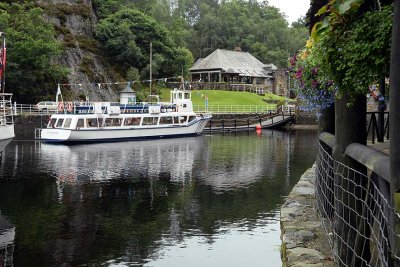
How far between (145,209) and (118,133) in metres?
28.0

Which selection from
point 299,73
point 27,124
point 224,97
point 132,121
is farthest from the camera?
point 224,97

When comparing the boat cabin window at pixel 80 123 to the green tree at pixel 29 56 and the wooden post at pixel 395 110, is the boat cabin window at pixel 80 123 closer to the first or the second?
the green tree at pixel 29 56

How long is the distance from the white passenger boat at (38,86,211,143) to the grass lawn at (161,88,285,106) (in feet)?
62.2

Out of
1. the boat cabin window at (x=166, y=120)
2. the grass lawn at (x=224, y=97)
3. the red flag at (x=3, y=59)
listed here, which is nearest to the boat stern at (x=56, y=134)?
the boat cabin window at (x=166, y=120)

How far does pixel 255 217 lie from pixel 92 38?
60488mm

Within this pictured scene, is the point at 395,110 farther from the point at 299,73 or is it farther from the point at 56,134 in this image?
the point at 56,134

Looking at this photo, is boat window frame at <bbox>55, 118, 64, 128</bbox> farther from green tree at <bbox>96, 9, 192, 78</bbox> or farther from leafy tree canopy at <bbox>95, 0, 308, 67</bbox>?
leafy tree canopy at <bbox>95, 0, 308, 67</bbox>

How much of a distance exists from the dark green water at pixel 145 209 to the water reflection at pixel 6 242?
0.25ft

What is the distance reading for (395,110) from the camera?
2.97 meters

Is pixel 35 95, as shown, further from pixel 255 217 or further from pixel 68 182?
pixel 255 217

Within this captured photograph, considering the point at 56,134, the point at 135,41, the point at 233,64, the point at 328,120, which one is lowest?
the point at 56,134

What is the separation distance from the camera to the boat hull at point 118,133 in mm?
38844

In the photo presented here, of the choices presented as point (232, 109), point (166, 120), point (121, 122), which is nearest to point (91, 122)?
point (121, 122)

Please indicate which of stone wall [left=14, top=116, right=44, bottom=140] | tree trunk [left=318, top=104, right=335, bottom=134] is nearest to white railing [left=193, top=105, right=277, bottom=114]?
stone wall [left=14, top=116, right=44, bottom=140]
